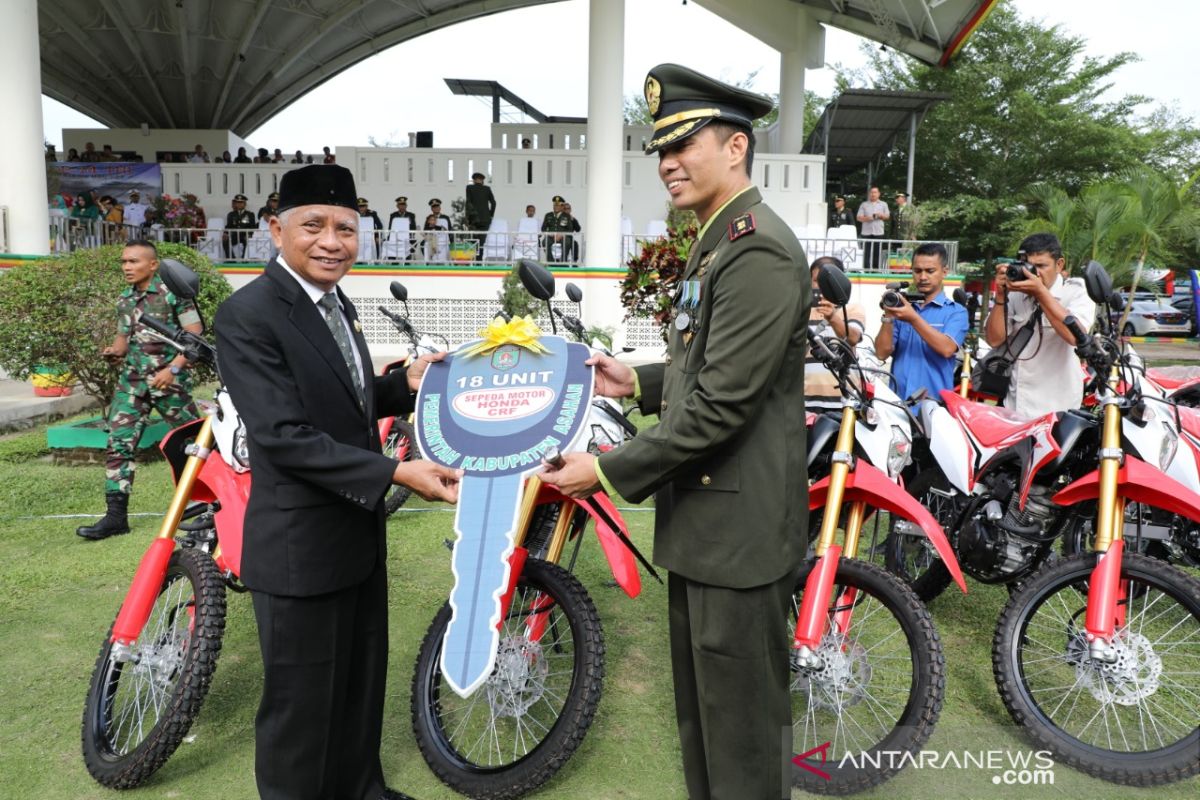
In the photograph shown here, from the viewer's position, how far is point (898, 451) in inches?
130

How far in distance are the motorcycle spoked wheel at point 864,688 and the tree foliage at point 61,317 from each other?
20.4 ft

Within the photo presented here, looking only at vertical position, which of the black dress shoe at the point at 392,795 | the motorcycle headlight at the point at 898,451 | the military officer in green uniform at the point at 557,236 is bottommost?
the black dress shoe at the point at 392,795

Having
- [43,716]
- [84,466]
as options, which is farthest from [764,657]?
[84,466]

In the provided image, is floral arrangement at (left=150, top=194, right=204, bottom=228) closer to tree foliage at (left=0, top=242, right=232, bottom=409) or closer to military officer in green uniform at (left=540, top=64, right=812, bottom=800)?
tree foliage at (left=0, top=242, right=232, bottom=409)

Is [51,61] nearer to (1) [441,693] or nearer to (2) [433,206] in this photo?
(2) [433,206]

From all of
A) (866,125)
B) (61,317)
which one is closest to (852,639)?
(61,317)

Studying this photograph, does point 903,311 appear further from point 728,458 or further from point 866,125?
point 866,125

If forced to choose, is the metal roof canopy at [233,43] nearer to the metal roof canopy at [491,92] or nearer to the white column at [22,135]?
the metal roof canopy at [491,92]

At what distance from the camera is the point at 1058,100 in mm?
24750

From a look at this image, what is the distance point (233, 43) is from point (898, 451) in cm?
2977

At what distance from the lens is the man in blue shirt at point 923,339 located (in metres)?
4.53

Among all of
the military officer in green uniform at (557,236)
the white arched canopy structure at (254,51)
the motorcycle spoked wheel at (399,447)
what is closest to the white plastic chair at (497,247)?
the military officer in green uniform at (557,236)

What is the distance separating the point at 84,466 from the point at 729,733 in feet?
21.8

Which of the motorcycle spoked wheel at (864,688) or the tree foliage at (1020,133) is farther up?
the tree foliage at (1020,133)
